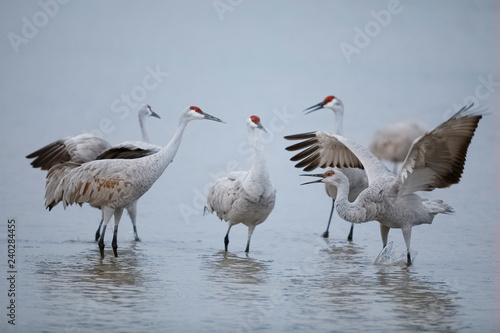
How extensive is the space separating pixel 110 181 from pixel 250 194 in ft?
5.29

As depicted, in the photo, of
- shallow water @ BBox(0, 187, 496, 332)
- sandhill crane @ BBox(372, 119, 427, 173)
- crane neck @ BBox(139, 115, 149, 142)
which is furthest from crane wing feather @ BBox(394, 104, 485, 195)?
sandhill crane @ BBox(372, 119, 427, 173)

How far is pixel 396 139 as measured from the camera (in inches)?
582

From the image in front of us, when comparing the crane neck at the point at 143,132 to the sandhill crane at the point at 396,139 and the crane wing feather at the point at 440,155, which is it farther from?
the sandhill crane at the point at 396,139

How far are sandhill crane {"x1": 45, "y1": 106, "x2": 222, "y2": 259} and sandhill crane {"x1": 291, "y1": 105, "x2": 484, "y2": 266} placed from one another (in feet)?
5.77

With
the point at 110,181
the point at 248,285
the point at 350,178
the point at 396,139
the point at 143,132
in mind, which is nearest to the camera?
the point at 248,285

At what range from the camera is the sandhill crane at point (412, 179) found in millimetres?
8695

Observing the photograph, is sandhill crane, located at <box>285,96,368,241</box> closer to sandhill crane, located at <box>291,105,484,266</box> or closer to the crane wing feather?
sandhill crane, located at <box>291,105,484,266</box>

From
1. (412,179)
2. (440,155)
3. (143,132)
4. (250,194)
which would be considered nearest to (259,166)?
(250,194)

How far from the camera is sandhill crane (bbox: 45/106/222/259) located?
30.1 ft

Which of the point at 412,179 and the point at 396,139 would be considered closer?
the point at 412,179

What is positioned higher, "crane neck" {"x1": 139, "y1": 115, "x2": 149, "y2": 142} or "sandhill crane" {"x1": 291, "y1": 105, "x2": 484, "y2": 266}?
"crane neck" {"x1": 139, "y1": 115, "x2": 149, "y2": 142}

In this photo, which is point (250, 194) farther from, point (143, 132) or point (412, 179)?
point (143, 132)

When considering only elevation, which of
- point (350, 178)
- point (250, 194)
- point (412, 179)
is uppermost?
point (350, 178)

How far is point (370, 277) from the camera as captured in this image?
8.79 metres
